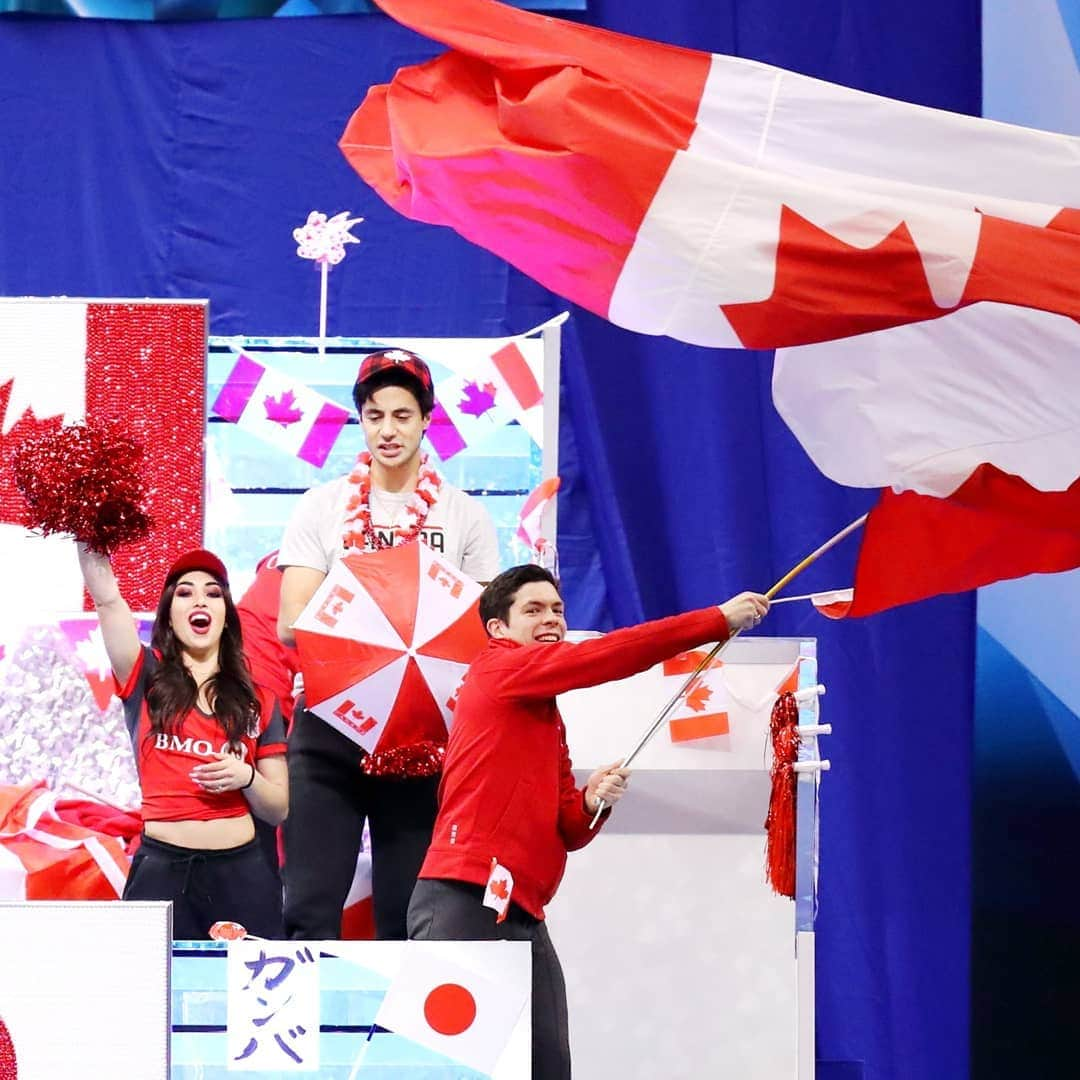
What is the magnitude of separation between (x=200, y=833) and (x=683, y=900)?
47.3 inches

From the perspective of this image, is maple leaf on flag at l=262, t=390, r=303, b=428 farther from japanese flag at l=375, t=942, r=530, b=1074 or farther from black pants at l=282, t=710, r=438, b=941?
japanese flag at l=375, t=942, r=530, b=1074

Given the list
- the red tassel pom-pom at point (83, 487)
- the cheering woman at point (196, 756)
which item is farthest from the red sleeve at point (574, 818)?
the red tassel pom-pom at point (83, 487)

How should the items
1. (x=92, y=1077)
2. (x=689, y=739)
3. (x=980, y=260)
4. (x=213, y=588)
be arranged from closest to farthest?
(x=92, y=1077) → (x=980, y=260) → (x=213, y=588) → (x=689, y=739)

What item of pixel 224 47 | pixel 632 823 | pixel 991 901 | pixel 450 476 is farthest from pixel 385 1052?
pixel 224 47

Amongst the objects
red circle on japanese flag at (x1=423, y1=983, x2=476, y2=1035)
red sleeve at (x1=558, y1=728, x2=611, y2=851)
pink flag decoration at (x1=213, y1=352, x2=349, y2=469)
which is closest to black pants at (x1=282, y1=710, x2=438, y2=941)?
red sleeve at (x1=558, y1=728, x2=611, y2=851)

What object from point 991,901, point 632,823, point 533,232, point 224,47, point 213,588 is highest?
point 224,47

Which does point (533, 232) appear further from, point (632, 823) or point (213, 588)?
point (632, 823)

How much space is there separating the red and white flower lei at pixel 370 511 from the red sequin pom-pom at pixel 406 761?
482mm

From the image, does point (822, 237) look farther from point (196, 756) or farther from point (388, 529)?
point (196, 756)

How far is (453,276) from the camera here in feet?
20.3

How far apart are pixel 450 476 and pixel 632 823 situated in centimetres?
99

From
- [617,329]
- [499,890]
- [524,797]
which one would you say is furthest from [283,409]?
[499,890]

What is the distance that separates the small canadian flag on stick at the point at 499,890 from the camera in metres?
3.61

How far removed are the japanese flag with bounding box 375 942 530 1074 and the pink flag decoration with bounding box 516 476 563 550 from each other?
1.84 meters
